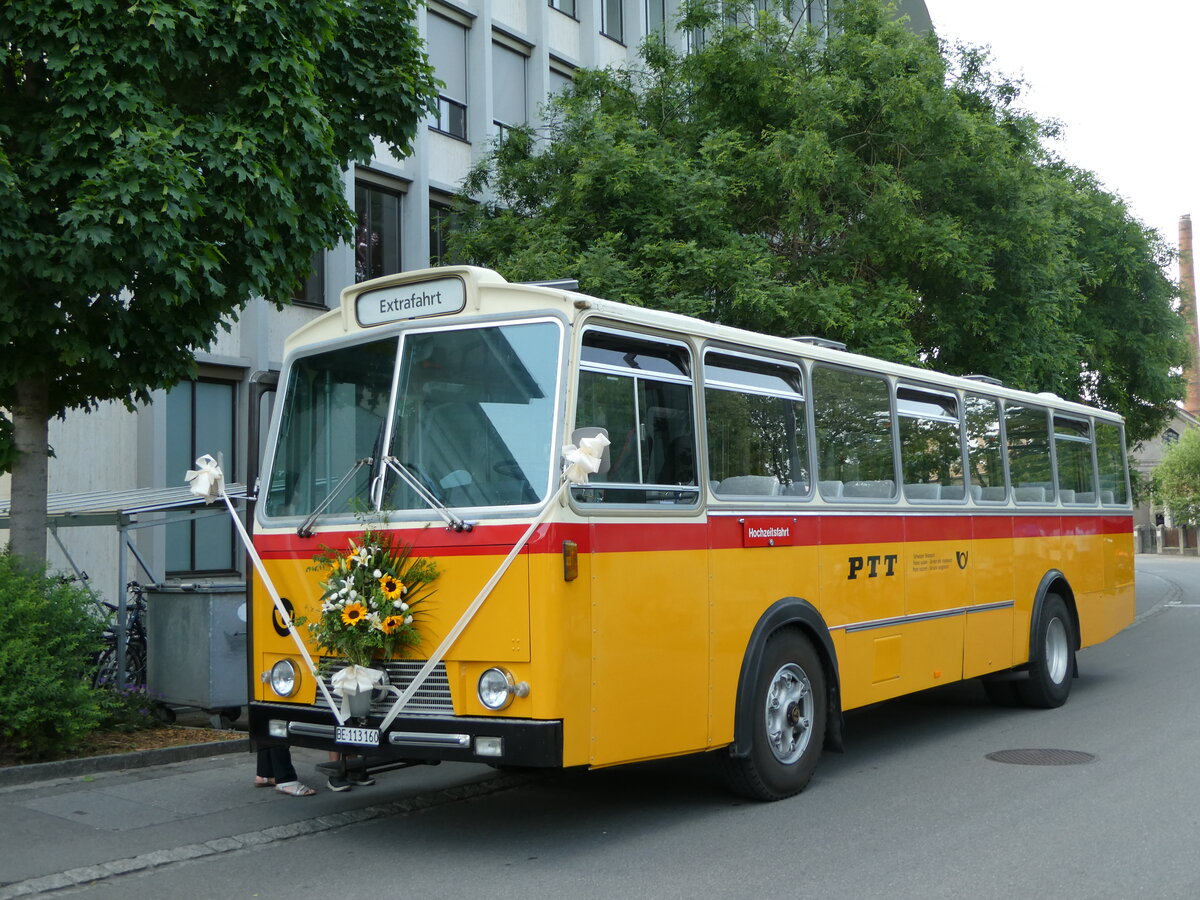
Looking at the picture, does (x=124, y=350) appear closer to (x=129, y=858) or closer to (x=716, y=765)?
(x=129, y=858)

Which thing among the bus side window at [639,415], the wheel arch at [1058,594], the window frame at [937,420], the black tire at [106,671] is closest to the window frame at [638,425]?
the bus side window at [639,415]

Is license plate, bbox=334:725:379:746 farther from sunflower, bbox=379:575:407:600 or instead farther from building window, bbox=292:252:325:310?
building window, bbox=292:252:325:310

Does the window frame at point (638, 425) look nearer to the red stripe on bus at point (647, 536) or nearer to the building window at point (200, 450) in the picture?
the red stripe on bus at point (647, 536)

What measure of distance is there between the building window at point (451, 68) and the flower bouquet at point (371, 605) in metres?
16.0

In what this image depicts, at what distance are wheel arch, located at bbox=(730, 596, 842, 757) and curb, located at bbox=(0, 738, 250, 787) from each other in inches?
174

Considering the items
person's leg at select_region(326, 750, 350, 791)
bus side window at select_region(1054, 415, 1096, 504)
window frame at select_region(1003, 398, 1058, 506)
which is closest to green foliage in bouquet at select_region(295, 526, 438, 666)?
person's leg at select_region(326, 750, 350, 791)

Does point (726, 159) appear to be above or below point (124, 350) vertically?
above

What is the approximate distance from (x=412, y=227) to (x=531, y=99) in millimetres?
4549

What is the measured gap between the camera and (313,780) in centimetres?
868

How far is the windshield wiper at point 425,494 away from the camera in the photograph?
646cm

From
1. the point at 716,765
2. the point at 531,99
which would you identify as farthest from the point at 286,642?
the point at 531,99

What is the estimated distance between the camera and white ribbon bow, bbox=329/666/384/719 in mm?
6504

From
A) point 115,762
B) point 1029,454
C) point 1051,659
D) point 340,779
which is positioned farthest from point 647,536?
point 1051,659

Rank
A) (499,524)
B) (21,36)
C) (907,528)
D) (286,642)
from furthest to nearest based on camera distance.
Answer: (907,528) → (21,36) → (286,642) → (499,524)
